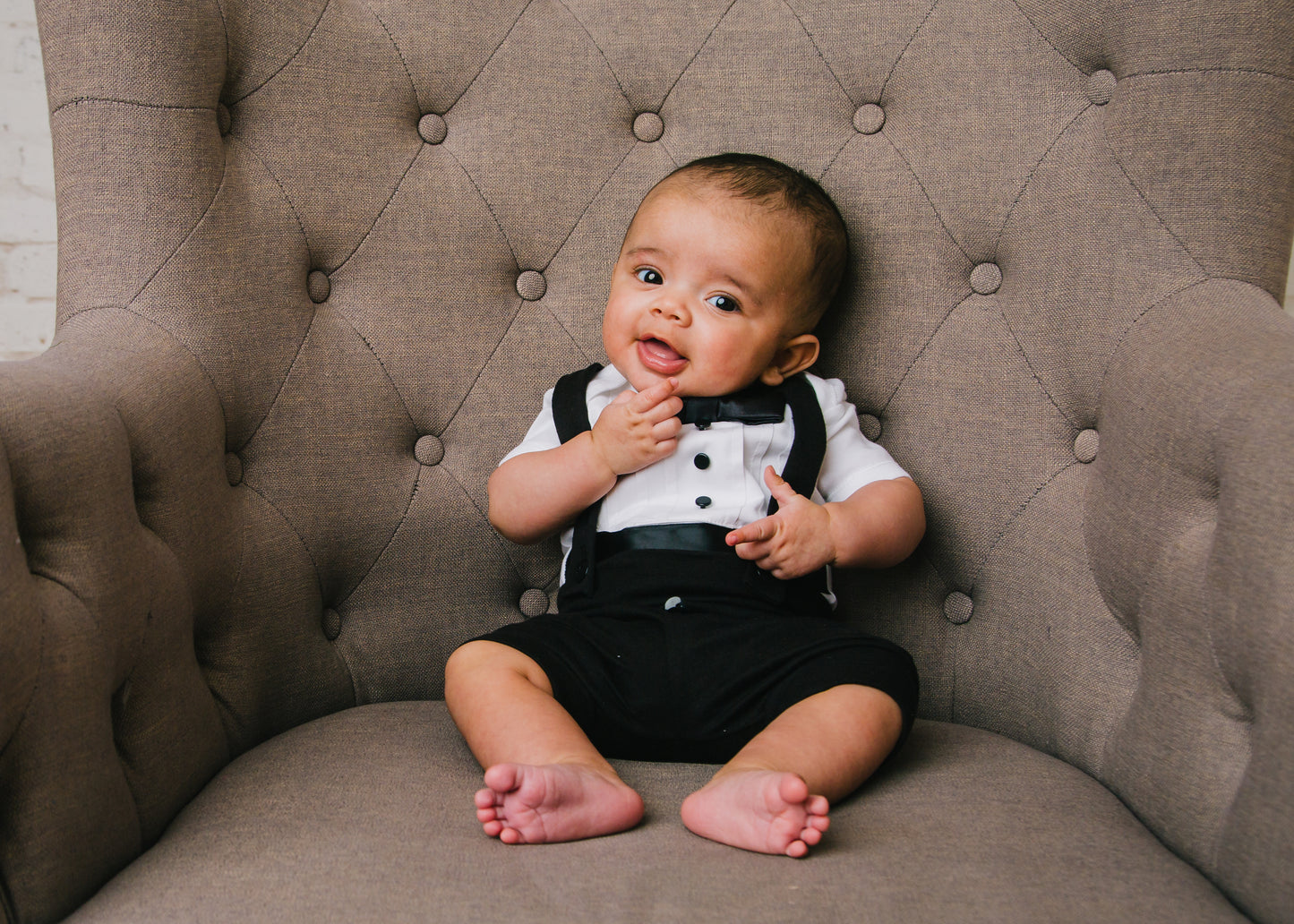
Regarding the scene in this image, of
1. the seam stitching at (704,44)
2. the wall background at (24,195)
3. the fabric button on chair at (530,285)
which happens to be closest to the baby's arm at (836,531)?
the fabric button on chair at (530,285)

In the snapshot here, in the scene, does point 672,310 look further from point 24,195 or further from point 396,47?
point 24,195

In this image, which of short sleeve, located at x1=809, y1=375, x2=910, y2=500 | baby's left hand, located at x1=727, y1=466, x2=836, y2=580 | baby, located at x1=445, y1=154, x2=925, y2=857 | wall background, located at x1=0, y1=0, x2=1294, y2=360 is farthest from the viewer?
wall background, located at x1=0, y1=0, x2=1294, y2=360

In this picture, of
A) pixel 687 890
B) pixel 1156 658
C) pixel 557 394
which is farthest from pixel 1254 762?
pixel 557 394

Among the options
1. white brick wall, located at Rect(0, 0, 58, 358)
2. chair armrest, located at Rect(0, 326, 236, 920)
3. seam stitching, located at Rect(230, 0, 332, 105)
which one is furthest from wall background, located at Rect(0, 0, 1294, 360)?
chair armrest, located at Rect(0, 326, 236, 920)

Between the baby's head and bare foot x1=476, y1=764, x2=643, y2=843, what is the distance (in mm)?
468

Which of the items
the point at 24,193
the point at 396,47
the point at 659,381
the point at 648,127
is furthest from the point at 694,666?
the point at 24,193

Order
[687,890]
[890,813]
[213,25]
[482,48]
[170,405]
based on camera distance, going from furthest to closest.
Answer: [482,48]
[213,25]
[170,405]
[890,813]
[687,890]

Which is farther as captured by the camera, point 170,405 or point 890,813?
point 170,405

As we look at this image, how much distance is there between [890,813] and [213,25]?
3.23ft

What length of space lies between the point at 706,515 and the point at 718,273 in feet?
0.83

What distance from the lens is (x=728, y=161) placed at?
3.68 feet

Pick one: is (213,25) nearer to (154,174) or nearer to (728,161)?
(154,174)

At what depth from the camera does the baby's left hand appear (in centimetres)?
102

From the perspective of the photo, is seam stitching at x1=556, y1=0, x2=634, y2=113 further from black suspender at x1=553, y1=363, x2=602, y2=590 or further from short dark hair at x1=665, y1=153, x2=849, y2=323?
black suspender at x1=553, y1=363, x2=602, y2=590
